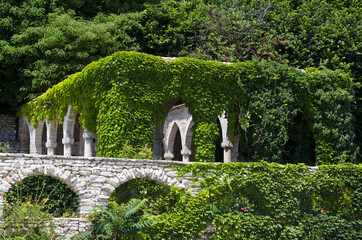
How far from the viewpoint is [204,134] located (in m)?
15.6

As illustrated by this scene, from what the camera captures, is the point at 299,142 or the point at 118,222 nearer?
the point at 118,222

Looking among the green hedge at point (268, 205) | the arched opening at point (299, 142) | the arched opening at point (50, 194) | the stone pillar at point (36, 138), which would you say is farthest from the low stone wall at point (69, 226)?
the stone pillar at point (36, 138)

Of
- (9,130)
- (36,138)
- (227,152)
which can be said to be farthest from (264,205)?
(9,130)

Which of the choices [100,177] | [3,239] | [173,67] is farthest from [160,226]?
[173,67]

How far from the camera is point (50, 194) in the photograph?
11.3 meters

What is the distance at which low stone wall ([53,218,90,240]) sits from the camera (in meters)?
10.8

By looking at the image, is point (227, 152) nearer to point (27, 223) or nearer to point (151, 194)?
point (151, 194)

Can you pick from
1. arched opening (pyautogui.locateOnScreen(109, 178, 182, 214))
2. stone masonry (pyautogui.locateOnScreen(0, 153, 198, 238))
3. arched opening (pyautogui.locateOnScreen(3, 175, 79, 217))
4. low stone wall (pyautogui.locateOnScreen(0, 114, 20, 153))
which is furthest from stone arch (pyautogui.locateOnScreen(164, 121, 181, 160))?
arched opening (pyautogui.locateOnScreen(3, 175, 79, 217))

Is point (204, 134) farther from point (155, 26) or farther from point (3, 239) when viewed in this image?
point (155, 26)

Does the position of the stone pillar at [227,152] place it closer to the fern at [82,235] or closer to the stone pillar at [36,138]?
the stone pillar at [36,138]

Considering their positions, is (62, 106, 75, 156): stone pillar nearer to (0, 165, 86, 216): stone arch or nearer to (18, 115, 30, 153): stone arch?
(18, 115, 30, 153): stone arch

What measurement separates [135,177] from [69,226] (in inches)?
71.2

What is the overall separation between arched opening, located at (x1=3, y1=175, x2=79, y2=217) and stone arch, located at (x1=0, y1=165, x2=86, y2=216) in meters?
0.38

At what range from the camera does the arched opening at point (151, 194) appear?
1185 cm
